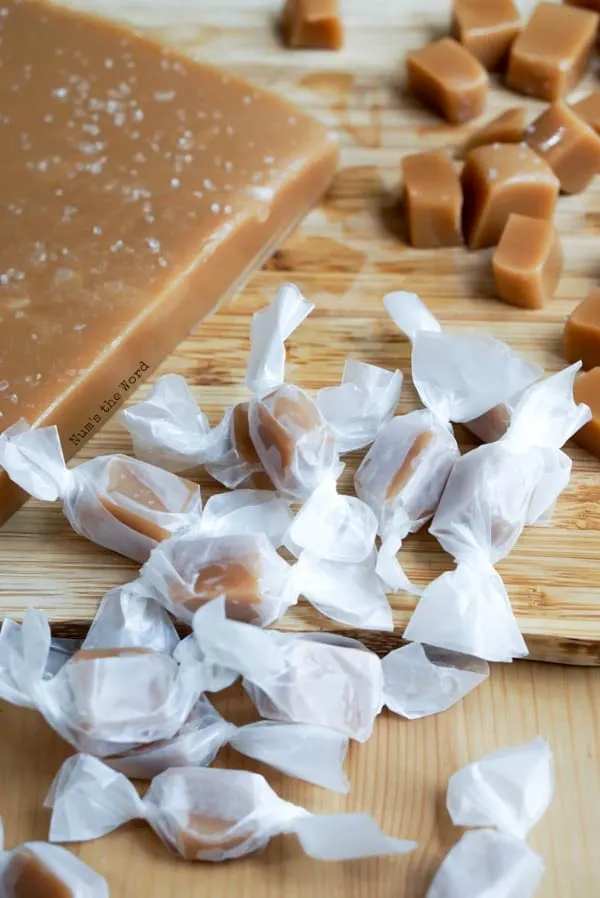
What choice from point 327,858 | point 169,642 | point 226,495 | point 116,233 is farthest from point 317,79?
point 327,858

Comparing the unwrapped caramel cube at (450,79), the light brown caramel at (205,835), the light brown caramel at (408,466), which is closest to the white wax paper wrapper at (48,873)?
the light brown caramel at (205,835)

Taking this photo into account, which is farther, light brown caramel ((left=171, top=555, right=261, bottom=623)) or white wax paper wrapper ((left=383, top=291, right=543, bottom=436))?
white wax paper wrapper ((left=383, top=291, right=543, bottom=436))

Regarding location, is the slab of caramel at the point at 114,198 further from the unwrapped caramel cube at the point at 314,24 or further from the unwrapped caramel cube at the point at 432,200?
the unwrapped caramel cube at the point at 314,24

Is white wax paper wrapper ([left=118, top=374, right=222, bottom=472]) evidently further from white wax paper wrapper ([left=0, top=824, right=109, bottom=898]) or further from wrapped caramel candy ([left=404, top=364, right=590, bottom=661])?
white wax paper wrapper ([left=0, top=824, right=109, bottom=898])

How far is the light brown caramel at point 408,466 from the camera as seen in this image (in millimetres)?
1677

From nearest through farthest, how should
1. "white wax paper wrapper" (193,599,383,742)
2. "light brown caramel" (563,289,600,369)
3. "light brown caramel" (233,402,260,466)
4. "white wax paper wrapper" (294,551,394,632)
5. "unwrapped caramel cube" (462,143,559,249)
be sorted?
"white wax paper wrapper" (193,599,383,742) < "white wax paper wrapper" (294,551,394,632) < "light brown caramel" (233,402,260,466) < "light brown caramel" (563,289,600,369) < "unwrapped caramel cube" (462,143,559,249)

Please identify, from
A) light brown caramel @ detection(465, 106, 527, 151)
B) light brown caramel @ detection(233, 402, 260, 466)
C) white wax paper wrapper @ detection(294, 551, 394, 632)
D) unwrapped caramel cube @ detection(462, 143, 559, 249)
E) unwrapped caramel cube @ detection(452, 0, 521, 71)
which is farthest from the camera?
unwrapped caramel cube @ detection(452, 0, 521, 71)

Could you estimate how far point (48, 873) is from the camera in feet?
4.58

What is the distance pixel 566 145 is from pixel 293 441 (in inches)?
35.0

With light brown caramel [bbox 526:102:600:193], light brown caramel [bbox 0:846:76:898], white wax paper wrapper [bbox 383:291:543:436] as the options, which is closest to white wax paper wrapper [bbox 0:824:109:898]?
light brown caramel [bbox 0:846:76:898]

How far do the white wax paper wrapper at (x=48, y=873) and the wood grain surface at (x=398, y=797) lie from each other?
0.04 metres

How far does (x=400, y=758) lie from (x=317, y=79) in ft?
4.86

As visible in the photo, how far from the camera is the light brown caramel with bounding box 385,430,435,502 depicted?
1.68 metres

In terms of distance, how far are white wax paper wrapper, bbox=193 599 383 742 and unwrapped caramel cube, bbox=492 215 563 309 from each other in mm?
753
